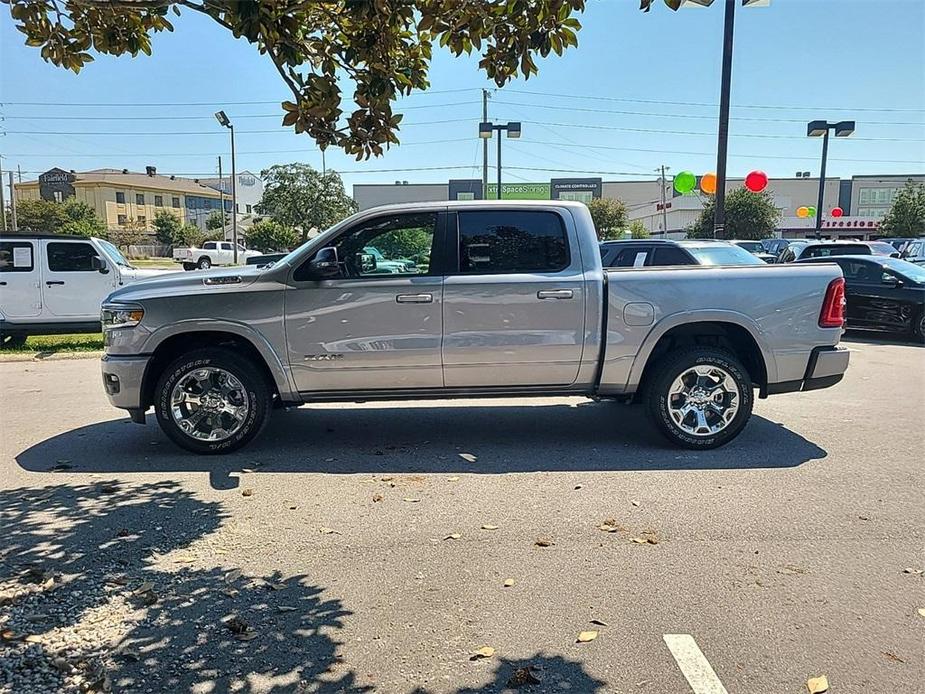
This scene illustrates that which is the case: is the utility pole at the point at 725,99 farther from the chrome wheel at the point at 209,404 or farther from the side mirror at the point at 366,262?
the chrome wheel at the point at 209,404

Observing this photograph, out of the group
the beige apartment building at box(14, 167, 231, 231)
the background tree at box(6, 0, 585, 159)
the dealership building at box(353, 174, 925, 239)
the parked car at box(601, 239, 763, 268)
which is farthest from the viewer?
the beige apartment building at box(14, 167, 231, 231)

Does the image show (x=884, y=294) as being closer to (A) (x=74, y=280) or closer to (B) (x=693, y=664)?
(B) (x=693, y=664)

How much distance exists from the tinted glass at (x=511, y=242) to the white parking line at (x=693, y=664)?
10.8 feet

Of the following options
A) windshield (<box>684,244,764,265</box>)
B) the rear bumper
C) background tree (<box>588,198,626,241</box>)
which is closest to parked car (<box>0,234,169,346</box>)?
windshield (<box>684,244,764,265</box>)

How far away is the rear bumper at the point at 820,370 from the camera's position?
226 inches

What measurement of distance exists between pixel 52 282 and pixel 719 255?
37.0 ft

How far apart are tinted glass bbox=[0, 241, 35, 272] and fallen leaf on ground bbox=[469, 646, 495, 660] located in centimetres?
1192

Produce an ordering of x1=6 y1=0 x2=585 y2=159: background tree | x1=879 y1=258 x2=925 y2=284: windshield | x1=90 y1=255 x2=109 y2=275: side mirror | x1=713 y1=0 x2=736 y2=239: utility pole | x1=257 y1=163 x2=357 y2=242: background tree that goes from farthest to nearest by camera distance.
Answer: x1=257 y1=163 x2=357 y2=242: background tree, x1=713 y1=0 x2=736 y2=239: utility pole, x1=879 y1=258 x2=925 y2=284: windshield, x1=90 y1=255 x2=109 y2=275: side mirror, x1=6 y1=0 x2=585 y2=159: background tree

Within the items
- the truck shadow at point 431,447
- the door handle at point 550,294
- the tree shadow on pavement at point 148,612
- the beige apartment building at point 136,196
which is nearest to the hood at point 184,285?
the truck shadow at point 431,447

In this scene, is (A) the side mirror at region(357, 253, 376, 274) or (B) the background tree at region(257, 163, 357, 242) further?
(B) the background tree at region(257, 163, 357, 242)

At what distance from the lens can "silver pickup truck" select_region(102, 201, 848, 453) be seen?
218 inches

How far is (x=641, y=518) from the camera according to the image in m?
4.34

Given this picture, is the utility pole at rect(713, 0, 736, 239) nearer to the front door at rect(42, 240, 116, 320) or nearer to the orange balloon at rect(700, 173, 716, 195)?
the orange balloon at rect(700, 173, 716, 195)

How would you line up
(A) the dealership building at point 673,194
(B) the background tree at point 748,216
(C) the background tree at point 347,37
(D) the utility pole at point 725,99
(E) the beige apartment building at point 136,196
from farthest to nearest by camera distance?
1. (E) the beige apartment building at point 136,196
2. (A) the dealership building at point 673,194
3. (B) the background tree at point 748,216
4. (D) the utility pole at point 725,99
5. (C) the background tree at point 347,37
